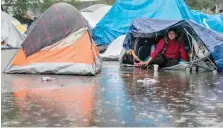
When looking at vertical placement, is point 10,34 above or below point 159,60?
below

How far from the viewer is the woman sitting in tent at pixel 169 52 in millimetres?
13867

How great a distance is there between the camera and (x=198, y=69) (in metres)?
13.7

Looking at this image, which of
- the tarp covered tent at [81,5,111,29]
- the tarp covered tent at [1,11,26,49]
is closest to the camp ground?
the tarp covered tent at [1,11,26,49]

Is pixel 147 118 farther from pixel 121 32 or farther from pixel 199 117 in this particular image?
pixel 121 32

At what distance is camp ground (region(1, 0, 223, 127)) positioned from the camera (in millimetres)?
7598

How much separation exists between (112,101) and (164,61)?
531 centimetres

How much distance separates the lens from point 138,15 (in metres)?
19.0

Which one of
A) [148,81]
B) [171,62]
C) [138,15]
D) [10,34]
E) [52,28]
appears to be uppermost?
[52,28]

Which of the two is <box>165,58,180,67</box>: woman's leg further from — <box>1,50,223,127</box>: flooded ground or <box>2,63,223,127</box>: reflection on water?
<box>2,63,223,127</box>: reflection on water

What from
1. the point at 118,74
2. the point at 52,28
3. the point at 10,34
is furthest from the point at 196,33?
the point at 10,34

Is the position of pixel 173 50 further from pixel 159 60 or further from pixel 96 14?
pixel 96 14

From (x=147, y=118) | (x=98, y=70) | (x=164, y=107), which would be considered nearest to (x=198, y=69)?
(x=98, y=70)

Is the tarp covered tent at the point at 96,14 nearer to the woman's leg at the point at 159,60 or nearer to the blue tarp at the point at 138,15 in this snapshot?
the blue tarp at the point at 138,15

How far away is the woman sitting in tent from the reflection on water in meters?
1.47
